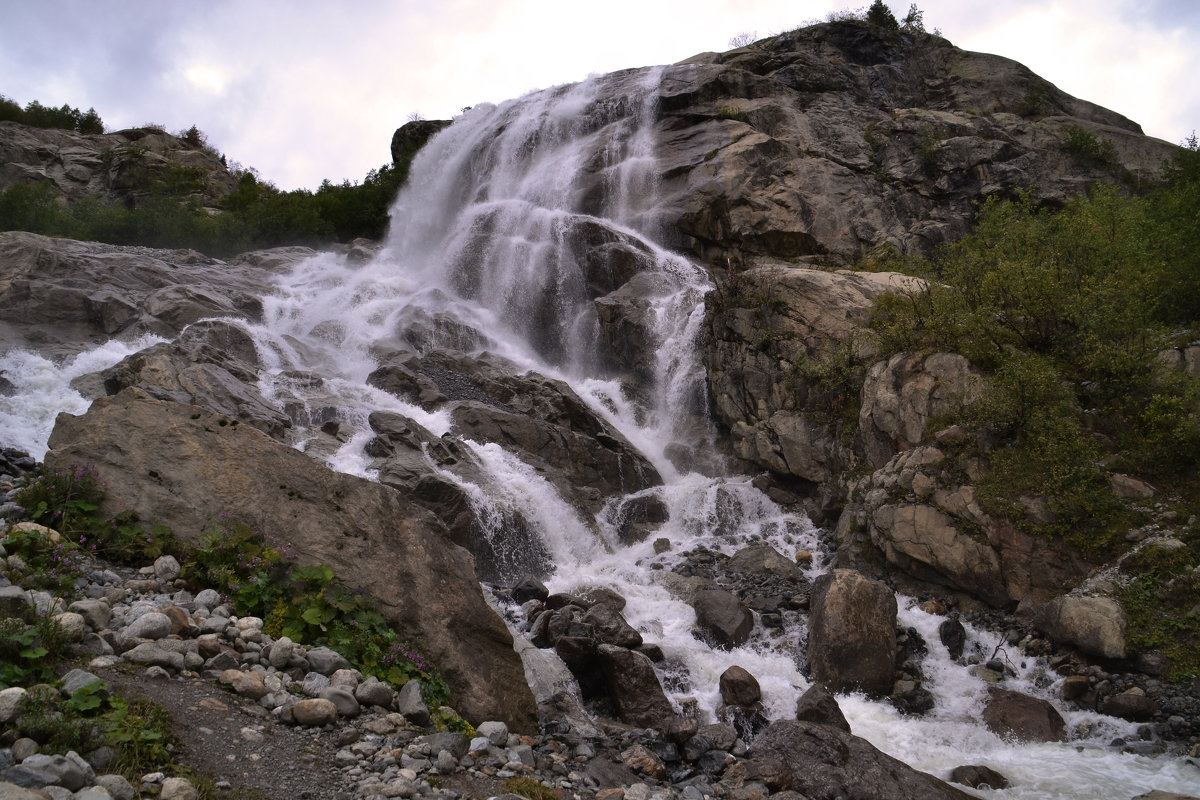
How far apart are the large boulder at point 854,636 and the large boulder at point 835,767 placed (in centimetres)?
224

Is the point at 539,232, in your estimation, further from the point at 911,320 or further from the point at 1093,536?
the point at 1093,536

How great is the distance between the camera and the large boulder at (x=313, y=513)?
742 cm

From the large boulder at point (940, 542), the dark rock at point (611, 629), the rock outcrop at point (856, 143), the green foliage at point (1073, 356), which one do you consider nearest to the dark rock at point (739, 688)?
the dark rock at point (611, 629)

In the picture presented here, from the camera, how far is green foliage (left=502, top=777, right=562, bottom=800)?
579 cm

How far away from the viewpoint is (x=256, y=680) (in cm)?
565

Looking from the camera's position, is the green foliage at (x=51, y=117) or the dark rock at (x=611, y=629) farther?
the green foliage at (x=51, y=117)

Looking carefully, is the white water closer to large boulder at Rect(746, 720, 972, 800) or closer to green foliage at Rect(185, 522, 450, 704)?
large boulder at Rect(746, 720, 972, 800)

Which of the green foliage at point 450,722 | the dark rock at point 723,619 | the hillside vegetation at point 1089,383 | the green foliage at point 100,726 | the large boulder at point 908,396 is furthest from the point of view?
the large boulder at point 908,396

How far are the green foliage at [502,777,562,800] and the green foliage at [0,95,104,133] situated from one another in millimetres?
56838

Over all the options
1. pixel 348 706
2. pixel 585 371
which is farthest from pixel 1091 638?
pixel 585 371

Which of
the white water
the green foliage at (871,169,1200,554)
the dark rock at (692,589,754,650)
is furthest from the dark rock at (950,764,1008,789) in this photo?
the green foliage at (871,169,1200,554)

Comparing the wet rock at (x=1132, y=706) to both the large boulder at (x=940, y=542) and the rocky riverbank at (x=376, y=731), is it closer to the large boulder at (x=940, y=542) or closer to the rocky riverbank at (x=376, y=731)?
the rocky riverbank at (x=376, y=731)

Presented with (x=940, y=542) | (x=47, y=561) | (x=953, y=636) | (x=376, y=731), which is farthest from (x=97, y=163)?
(x=953, y=636)

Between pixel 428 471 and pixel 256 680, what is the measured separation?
31.8ft
